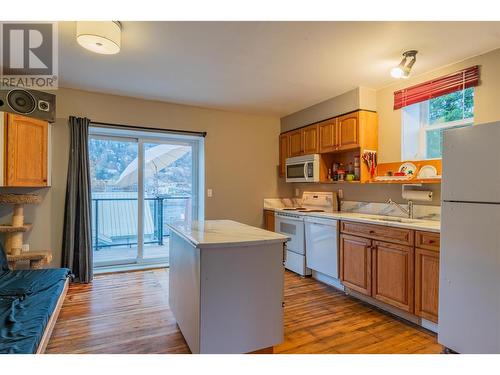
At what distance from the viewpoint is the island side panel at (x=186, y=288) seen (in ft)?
6.24

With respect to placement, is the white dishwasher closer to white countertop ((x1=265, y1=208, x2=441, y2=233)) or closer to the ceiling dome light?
white countertop ((x1=265, y1=208, x2=441, y2=233))

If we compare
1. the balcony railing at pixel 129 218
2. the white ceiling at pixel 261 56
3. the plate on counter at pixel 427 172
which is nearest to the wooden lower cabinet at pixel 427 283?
the plate on counter at pixel 427 172

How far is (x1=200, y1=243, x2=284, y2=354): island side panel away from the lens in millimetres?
1849

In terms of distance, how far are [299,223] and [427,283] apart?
1743 mm

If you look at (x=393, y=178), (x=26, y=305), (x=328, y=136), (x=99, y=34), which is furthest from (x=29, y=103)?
(x=393, y=178)

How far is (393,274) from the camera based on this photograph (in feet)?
8.90

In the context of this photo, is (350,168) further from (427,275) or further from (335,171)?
(427,275)

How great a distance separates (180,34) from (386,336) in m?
2.93

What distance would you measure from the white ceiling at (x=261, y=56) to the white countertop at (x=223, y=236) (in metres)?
1.53

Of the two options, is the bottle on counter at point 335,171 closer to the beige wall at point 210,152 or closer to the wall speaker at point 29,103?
the beige wall at point 210,152

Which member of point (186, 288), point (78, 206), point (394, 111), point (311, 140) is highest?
point (394, 111)

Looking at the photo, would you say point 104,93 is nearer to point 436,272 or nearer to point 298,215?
point 298,215

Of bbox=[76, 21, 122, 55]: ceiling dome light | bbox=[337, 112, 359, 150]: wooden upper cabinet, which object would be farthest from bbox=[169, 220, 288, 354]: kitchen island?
bbox=[337, 112, 359, 150]: wooden upper cabinet

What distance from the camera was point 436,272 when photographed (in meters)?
2.36
